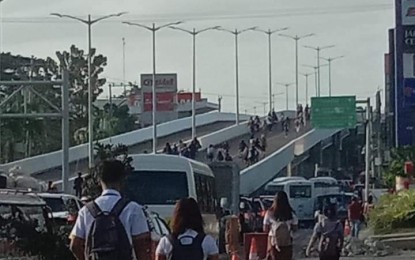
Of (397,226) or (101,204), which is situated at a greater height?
(101,204)

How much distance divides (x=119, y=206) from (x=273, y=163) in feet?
231

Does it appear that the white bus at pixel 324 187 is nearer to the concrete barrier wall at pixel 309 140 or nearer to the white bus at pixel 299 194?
the white bus at pixel 299 194

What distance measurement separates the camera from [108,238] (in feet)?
33.2

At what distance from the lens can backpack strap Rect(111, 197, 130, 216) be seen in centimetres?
1016

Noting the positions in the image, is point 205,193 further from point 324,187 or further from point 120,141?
point 120,141

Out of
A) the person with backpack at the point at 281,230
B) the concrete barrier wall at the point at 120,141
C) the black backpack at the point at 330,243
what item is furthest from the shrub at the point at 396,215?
the person with backpack at the point at 281,230

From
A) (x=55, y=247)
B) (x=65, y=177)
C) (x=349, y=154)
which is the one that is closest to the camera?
(x=55, y=247)

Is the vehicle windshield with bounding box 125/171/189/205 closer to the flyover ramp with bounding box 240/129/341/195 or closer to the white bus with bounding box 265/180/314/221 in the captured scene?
the white bus with bounding box 265/180/314/221

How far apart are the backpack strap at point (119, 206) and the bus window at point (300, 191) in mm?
57612

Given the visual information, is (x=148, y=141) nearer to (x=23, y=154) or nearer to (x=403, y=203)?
(x=23, y=154)

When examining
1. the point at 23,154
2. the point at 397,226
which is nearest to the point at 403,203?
the point at 397,226

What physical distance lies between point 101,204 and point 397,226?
92.8 ft

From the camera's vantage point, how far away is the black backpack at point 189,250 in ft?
34.3

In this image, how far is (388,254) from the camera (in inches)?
1325
